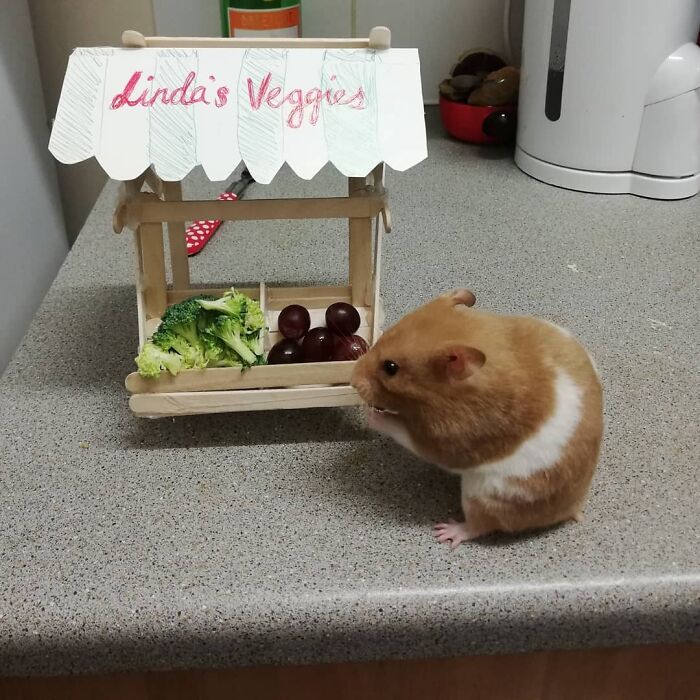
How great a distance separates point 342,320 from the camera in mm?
715

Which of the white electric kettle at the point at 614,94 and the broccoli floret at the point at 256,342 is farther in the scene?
the white electric kettle at the point at 614,94

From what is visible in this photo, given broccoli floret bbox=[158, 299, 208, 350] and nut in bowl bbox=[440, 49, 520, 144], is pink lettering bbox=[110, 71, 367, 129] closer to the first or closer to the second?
broccoli floret bbox=[158, 299, 208, 350]

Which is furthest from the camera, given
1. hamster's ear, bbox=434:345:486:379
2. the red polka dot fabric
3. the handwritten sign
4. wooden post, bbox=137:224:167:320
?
the red polka dot fabric

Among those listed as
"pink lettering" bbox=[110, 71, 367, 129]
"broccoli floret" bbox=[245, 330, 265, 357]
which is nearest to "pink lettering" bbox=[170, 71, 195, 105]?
"pink lettering" bbox=[110, 71, 367, 129]

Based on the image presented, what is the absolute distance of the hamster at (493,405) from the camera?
513mm

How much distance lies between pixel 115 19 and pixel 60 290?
0.59 m

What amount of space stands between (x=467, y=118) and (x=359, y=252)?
68 centimetres

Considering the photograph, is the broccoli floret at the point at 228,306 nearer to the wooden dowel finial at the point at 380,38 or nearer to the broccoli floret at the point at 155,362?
the broccoli floret at the point at 155,362

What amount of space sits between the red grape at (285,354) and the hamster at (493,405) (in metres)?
0.14

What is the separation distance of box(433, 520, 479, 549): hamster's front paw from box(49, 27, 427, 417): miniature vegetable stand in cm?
14

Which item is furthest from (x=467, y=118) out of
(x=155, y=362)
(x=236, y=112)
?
(x=155, y=362)

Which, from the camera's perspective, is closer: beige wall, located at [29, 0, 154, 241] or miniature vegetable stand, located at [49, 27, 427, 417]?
miniature vegetable stand, located at [49, 27, 427, 417]

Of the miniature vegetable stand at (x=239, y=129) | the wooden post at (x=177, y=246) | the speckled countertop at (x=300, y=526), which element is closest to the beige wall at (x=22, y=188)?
the speckled countertop at (x=300, y=526)

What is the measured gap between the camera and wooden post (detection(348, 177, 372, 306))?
76 cm
